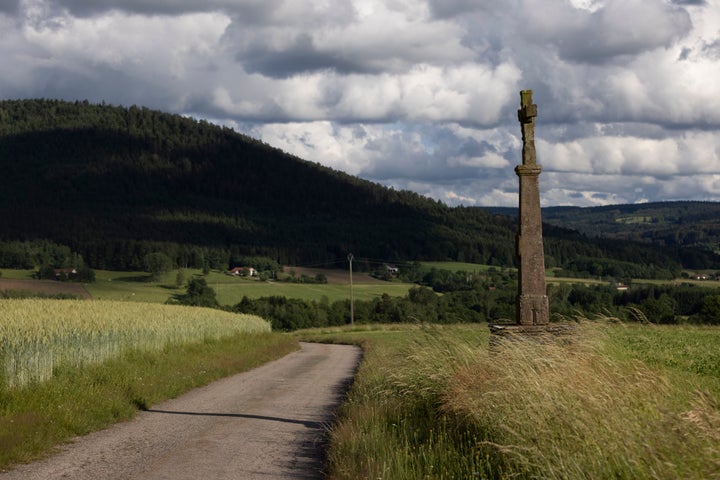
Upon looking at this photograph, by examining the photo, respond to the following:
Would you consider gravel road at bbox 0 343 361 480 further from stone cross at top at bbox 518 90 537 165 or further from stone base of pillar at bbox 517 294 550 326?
stone cross at top at bbox 518 90 537 165

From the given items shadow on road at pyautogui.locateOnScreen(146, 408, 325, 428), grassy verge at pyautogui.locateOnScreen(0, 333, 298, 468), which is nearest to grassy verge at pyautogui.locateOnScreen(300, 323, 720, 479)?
shadow on road at pyautogui.locateOnScreen(146, 408, 325, 428)

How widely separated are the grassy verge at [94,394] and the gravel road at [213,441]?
34cm

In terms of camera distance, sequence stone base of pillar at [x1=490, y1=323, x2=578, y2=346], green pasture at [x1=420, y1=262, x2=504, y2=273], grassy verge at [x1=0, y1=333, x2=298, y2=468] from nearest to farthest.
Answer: grassy verge at [x1=0, y1=333, x2=298, y2=468], stone base of pillar at [x1=490, y1=323, x2=578, y2=346], green pasture at [x1=420, y1=262, x2=504, y2=273]

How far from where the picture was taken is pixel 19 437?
36.9 feet

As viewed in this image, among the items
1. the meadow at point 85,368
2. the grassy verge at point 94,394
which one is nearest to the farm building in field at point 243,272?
the meadow at point 85,368

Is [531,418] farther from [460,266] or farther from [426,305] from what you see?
[460,266]

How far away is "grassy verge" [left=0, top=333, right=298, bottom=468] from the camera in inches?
457

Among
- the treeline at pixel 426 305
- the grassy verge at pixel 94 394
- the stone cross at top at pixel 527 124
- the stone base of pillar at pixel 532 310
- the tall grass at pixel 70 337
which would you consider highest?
the stone cross at top at pixel 527 124

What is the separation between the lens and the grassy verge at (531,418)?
6.47 metres

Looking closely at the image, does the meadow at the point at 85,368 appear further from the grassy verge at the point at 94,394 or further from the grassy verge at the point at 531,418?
the grassy verge at the point at 531,418

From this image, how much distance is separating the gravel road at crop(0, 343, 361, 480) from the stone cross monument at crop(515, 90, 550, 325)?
14.2 feet

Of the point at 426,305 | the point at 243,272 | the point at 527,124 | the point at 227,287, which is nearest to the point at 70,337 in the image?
the point at 527,124

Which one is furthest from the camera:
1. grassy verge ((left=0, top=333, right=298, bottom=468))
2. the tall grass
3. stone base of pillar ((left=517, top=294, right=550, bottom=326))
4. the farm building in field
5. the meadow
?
the farm building in field

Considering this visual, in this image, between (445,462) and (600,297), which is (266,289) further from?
(445,462)
